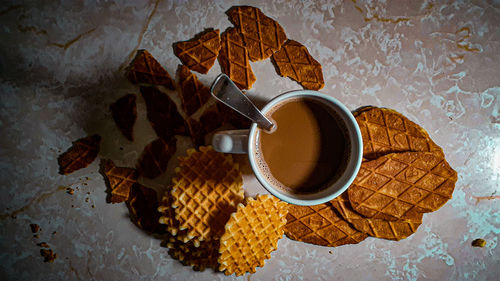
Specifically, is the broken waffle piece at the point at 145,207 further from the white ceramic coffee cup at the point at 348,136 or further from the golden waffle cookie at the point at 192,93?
the white ceramic coffee cup at the point at 348,136

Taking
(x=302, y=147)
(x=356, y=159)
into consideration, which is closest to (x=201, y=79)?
(x=302, y=147)

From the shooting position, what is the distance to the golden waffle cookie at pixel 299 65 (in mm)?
983

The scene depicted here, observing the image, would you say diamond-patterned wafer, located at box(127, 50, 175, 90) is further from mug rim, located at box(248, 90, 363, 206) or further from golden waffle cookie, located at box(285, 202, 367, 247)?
golden waffle cookie, located at box(285, 202, 367, 247)

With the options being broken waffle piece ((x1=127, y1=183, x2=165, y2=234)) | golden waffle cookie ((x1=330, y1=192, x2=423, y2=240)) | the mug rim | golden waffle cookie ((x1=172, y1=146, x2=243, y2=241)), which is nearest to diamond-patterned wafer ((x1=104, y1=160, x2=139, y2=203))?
broken waffle piece ((x1=127, y1=183, x2=165, y2=234))

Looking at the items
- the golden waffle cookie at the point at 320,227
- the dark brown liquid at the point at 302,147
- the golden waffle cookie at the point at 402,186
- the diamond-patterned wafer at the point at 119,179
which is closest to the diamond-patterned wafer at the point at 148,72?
the diamond-patterned wafer at the point at 119,179

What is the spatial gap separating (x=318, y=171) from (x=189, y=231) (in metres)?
0.44

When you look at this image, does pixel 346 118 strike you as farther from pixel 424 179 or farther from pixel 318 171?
pixel 424 179

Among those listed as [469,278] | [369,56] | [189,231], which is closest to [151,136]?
[189,231]

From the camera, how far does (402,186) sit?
0.98 metres

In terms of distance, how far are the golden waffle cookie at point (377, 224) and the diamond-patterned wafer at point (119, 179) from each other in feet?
2.19

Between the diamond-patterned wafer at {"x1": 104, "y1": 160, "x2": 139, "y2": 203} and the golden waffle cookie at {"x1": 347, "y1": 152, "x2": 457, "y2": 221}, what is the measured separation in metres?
0.71

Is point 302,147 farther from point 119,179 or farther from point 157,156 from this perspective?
point 119,179

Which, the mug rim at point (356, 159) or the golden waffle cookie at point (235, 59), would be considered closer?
the mug rim at point (356, 159)

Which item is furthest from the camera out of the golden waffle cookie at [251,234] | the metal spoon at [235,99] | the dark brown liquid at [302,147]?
the golden waffle cookie at [251,234]
